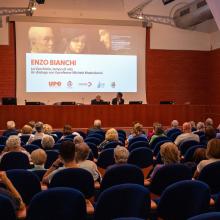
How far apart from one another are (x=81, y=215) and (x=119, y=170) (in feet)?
3.72

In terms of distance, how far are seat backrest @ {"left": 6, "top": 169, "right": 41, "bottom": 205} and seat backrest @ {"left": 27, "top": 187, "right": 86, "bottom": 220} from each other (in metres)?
0.97

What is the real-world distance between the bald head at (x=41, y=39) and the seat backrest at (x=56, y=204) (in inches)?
504

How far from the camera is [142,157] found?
20.2 ft

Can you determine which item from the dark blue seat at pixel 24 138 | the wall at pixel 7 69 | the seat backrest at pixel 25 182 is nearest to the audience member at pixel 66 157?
the seat backrest at pixel 25 182

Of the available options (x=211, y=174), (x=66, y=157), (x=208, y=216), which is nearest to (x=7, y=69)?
(x=66, y=157)

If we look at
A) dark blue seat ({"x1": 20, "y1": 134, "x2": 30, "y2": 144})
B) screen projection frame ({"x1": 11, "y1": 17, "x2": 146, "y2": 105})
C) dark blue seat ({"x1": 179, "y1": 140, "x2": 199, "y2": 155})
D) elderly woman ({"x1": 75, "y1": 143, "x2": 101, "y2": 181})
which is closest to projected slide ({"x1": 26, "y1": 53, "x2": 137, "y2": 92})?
screen projection frame ({"x1": 11, "y1": 17, "x2": 146, "y2": 105})

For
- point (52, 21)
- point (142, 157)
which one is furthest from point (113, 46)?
point (142, 157)

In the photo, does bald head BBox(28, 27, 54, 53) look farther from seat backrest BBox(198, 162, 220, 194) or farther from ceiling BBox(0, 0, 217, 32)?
seat backrest BBox(198, 162, 220, 194)

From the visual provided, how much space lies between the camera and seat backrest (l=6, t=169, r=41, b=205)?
3762 millimetres

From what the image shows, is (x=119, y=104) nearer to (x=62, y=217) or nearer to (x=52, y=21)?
(x=52, y=21)

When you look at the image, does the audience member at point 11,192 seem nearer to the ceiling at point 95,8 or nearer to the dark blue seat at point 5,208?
the dark blue seat at point 5,208

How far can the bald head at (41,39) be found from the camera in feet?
49.7

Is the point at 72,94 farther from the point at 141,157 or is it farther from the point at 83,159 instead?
the point at 83,159

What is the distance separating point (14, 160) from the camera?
18.1ft
